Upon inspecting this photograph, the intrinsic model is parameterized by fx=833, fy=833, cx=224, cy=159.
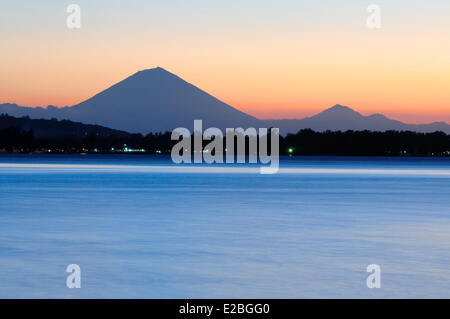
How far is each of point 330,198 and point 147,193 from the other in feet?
35.4

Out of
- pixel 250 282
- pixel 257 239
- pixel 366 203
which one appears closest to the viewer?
pixel 250 282

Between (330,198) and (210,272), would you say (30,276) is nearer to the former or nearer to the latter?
(210,272)

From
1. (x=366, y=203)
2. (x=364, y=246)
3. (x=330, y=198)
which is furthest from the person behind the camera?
(x=330, y=198)

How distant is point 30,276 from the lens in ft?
52.3

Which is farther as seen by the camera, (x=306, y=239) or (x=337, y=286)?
(x=306, y=239)

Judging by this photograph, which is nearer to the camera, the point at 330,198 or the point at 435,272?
the point at 435,272

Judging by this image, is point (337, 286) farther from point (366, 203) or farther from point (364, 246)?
point (366, 203)

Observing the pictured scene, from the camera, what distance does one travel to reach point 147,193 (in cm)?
4728

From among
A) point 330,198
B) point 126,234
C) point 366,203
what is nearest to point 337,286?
point 126,234
